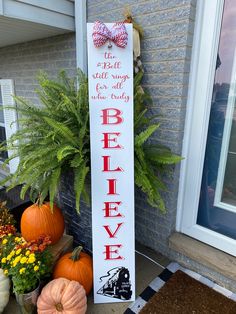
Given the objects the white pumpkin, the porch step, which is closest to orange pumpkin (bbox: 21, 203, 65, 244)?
the white pumpkin

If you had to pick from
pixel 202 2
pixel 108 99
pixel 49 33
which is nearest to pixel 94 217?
pixel 108 99

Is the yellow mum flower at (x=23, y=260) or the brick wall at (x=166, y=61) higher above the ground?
the brick wall at (x=166, y=61)

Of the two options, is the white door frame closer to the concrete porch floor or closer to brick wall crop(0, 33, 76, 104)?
the concrete porch floor

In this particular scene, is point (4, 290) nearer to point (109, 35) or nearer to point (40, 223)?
point (40, 223)

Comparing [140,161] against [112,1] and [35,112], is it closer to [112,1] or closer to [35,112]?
[35,112]

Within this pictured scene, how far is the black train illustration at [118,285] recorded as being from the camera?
60.5 inches

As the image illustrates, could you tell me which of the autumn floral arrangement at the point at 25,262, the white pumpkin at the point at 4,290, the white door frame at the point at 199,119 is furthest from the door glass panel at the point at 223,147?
the white pumpkin at the point at 4,290

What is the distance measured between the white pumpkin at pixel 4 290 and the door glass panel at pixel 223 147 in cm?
141

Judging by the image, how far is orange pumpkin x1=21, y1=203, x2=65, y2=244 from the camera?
5.63ft

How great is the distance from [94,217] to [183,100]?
0.98 meters

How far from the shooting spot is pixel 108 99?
135cm

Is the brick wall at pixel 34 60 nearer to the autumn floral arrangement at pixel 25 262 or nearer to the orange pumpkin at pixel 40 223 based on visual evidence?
the orange pumpkin at pixel 40 223

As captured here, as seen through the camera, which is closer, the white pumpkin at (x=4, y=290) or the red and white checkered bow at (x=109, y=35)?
the red and white checkered bow at (x=109, y=35)

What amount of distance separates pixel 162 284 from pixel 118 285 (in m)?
0.35
